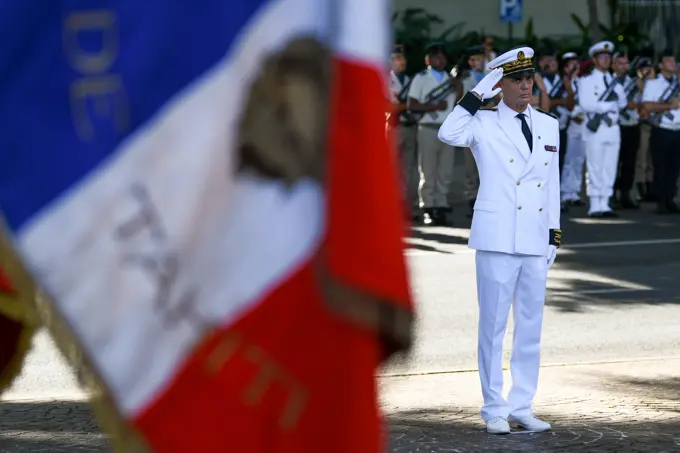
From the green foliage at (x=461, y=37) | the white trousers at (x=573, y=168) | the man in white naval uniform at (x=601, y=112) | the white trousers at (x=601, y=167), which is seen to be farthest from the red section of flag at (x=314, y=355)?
the green foliage at (x=461, y=37)

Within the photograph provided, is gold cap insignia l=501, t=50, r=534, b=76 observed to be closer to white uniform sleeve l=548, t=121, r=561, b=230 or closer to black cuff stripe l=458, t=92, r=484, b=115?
black cuff stripe l=458, t=92, r=484, b=115

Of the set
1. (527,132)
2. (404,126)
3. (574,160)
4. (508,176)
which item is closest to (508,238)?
(508,176)

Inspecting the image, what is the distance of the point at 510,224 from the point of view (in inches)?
299

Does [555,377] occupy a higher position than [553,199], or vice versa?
[553,199]

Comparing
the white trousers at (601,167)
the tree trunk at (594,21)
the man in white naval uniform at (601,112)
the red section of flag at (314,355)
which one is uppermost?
the tree trunk at (594,21)

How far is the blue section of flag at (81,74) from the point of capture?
8.29ft

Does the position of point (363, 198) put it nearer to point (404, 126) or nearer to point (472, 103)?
point (472, 103)

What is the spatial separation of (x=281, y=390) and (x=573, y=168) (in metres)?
18.1

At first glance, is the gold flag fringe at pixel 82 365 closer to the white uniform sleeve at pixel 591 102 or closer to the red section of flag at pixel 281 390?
the red section of flag at pixel 281 390

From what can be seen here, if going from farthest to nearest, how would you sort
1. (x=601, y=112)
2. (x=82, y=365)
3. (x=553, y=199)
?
1. (x=601, y=112)
2. (x=553, y=199)
3. (x=82, y=365)

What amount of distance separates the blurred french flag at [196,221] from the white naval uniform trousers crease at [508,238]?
16.7 feet

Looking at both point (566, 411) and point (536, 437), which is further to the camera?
point (566, 411)

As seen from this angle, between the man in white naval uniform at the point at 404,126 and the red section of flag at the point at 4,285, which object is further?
the man in white naval uniform at the point at 404,126

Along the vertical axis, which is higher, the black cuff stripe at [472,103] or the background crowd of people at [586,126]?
the black cuff stripe at [472,103]
